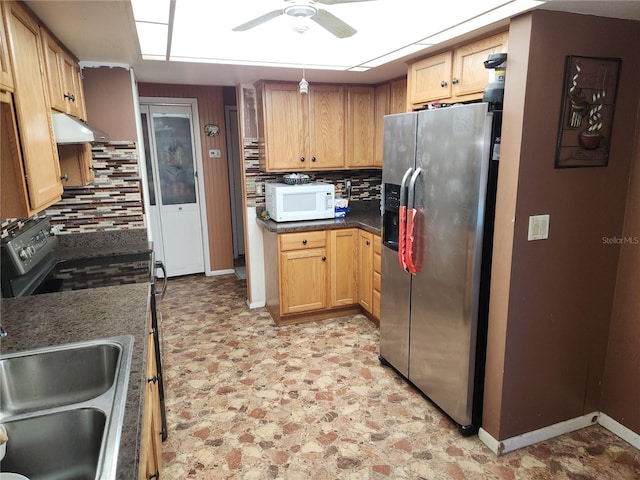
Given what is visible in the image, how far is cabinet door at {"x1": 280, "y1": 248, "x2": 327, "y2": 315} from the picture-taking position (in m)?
3.54

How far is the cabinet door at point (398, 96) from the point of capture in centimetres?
347

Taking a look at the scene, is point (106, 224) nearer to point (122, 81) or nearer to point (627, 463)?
point (122, 81)

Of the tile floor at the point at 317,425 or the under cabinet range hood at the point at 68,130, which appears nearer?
the under cabinet range hood at the point at 68,130

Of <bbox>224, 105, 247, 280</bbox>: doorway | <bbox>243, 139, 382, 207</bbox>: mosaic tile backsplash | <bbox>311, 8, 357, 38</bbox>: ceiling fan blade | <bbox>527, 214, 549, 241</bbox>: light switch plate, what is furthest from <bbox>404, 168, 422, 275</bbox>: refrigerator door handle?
<bbox>224, 105, 247, 280</bbox>: doorway

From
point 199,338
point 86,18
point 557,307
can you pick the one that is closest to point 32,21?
point 86,18

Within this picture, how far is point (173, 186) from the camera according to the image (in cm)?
482

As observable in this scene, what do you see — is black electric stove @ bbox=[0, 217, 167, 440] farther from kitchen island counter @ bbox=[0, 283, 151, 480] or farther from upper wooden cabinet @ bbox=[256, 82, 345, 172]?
upper wooden cabinet @ bbox=[256, 82, 345, 172]

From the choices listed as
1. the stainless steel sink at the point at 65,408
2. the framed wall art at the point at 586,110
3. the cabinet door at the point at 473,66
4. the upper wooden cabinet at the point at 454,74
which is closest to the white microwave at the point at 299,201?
the upper wooden cabinet at the point at 454,74

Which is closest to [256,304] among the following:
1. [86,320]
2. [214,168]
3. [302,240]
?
[302,240]

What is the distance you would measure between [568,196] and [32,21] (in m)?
2.46

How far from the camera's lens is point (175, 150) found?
4754 millimetres

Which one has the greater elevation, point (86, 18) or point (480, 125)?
point (86, 18)

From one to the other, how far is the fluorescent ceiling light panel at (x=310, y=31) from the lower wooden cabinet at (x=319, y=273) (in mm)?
1391

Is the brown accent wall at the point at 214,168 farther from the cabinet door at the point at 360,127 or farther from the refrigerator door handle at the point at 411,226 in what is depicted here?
the refrigerator door handle at the point at 411,226
